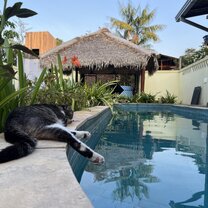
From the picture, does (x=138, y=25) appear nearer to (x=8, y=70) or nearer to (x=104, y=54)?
(x=104, y=54)

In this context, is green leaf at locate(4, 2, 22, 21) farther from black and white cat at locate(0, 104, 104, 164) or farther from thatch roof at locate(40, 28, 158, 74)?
thatch roof at locate(40, 28, 158, 74)

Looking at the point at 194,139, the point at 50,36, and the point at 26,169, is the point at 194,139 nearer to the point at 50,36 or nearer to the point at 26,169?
the point at 26,169

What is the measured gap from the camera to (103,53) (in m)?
15.5

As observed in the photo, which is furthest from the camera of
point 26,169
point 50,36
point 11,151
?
point 50,36

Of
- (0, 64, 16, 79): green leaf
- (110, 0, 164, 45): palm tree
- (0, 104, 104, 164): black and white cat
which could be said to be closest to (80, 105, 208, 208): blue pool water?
(0, 104, 104, 164): black and white cat

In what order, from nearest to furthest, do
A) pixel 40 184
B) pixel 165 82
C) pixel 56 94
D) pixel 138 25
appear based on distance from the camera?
pixel 40 184 < pixel 56 94 < pixel 165 82 < pixel 138 25

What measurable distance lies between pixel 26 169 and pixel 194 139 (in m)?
3.45

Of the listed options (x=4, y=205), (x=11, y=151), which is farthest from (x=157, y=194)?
(x=4, y=205)

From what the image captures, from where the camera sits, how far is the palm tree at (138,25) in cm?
2530

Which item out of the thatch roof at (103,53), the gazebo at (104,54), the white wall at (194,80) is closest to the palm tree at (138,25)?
the white wall at (194,80)

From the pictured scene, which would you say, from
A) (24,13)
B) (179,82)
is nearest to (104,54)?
(179,82)

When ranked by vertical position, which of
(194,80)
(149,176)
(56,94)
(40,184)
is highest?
(194,80)

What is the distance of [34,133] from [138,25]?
2456 cm

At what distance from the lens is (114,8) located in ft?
88.0
